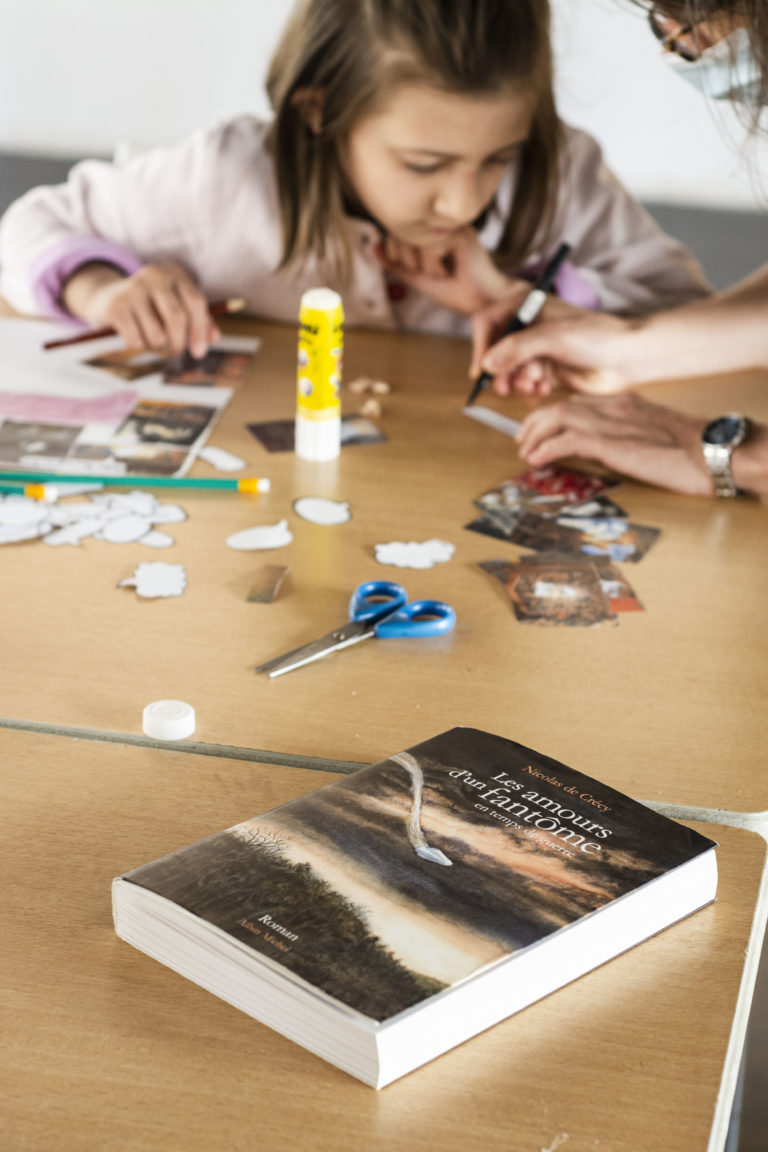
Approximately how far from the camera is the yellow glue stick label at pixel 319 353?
1.12 meters

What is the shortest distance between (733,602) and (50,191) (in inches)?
44.1

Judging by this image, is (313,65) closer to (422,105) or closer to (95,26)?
(422,105)

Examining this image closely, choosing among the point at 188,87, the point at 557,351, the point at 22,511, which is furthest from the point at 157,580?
the point at 188,87

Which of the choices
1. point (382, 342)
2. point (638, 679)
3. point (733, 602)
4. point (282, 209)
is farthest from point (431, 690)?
point (282, 209)

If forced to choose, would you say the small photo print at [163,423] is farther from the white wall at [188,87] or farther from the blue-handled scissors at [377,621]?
the white wall at [188,87]

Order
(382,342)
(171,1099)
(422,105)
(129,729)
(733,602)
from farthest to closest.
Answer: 1. (382,342)
2. (422,105)
3. (733,602)
4. (129,729)
5. (171,1099)

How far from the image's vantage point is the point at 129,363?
1343 millimetres

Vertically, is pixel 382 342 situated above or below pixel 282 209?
below

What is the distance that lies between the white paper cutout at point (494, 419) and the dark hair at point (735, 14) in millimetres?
400

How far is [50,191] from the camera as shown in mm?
1600

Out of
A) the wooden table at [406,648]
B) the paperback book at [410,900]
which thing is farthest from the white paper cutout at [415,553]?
the paperback book at [410,900]

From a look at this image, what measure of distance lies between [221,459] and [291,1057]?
71 centimetres

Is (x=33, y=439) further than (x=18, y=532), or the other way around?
(x=33, y=439)

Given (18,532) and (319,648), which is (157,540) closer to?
(18,532)
